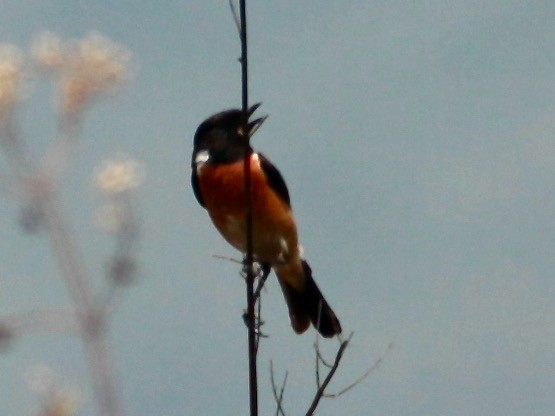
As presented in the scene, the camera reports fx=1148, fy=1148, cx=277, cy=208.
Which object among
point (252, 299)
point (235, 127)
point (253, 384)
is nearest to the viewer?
point (253, 384)

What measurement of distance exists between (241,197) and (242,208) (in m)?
0.06

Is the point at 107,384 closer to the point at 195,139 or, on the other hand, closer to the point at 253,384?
the point at 253,384

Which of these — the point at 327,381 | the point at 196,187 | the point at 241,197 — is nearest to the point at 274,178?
the point at 241,197

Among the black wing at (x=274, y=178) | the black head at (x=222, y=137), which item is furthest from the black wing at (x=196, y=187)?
the black wing at (x=274, y=178)

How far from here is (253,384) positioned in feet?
9.96

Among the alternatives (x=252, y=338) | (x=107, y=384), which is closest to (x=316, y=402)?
(x=252, y=338)

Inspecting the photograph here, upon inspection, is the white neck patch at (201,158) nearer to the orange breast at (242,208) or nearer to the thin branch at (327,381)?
the orange breast at (242,208)

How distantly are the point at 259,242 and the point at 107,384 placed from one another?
414 centimetres

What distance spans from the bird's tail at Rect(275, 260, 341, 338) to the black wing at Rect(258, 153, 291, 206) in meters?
0.65

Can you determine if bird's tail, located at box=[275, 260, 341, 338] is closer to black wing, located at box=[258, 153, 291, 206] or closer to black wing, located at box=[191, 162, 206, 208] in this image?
black wing, located at box=[258, 153, 291, 206]

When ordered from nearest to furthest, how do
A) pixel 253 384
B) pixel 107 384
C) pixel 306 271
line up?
pixel 107 384, pixel 253 384, pixel 306 271

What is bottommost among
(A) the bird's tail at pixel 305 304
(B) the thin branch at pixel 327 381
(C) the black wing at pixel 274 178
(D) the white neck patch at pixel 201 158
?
(B) the thin branch at pixel 327 381

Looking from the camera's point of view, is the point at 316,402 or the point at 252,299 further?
the point at 252,299

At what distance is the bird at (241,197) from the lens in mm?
6137
